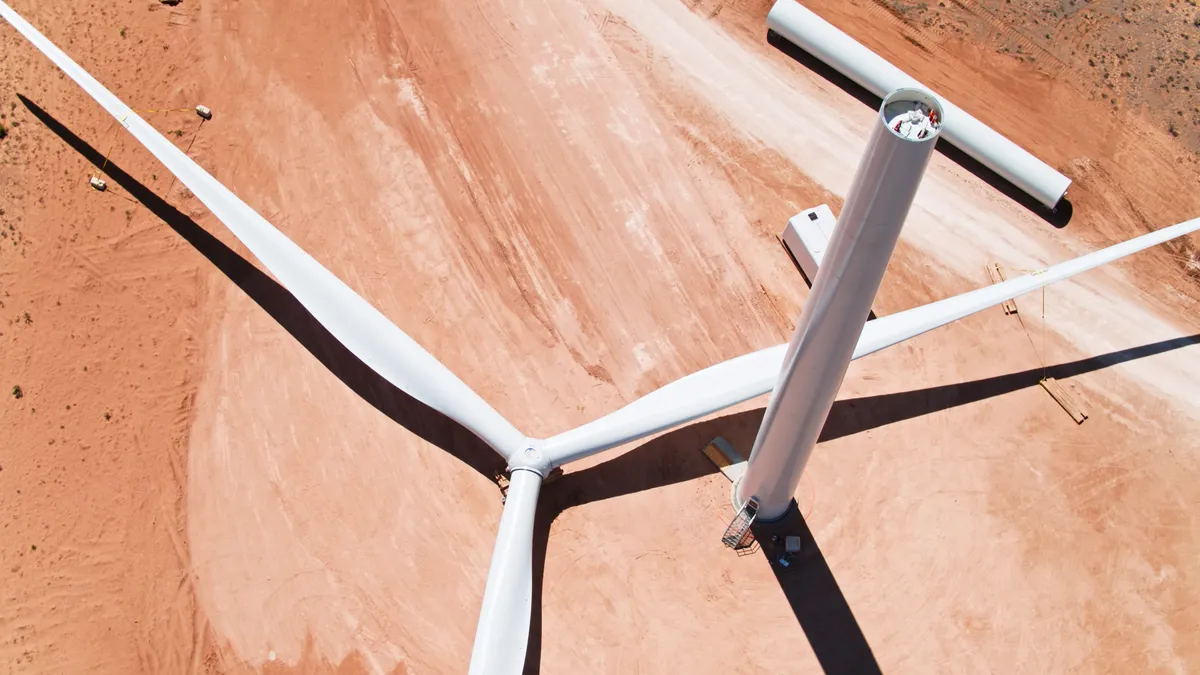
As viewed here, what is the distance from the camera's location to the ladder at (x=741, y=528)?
22500 millimetres

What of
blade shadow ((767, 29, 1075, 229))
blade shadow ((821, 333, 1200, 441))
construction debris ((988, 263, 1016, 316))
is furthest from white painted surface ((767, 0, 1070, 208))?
blade shadow ((821, 333, 1200, 441))

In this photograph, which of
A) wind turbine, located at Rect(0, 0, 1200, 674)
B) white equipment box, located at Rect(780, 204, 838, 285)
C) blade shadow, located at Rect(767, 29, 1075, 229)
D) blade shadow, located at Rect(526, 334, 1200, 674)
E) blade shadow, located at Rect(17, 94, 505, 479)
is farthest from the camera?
blade shadow, located at Rect(767, 29, 1075, 229)

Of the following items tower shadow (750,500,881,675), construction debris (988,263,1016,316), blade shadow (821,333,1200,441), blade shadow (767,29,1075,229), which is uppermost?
blade shadow (767,29,1075,229)

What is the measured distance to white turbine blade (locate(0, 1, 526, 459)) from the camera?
21516 mm

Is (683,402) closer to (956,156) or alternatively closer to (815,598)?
(815,598)

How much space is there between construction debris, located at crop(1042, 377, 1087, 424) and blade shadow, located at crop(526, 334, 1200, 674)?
0.28m

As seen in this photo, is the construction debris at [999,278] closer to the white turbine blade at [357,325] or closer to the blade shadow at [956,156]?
the blade shadow at [956,156]

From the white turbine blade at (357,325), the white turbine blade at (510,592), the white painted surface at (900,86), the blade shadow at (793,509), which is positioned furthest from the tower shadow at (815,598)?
the white painted surface at (900,86)

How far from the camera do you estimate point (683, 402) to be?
20969 millimetres

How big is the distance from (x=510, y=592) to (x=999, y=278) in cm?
1748

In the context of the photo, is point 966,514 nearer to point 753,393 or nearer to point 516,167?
point 753,393

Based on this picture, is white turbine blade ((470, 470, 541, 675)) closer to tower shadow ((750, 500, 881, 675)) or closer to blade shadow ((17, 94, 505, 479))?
blade shadow ((17, 94, 505, 479))

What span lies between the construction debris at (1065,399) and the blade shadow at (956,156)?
5646 millimetres

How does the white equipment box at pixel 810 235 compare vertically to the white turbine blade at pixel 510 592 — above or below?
above
